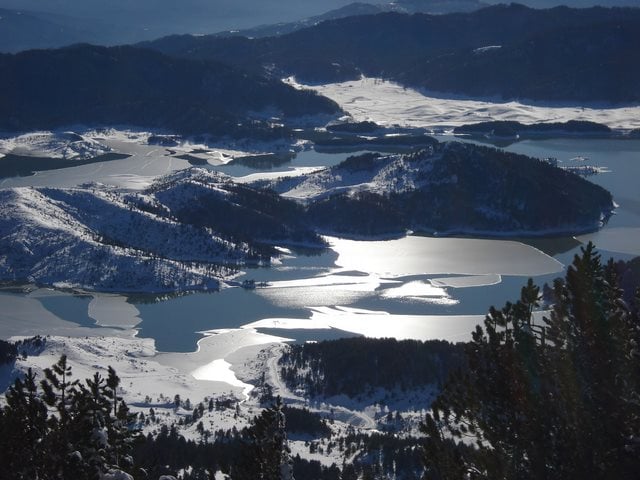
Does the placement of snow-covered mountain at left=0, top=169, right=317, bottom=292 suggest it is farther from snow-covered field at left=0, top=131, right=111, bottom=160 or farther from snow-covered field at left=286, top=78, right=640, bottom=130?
snow-covered field at left=286, top=78, right=640, bottom=130

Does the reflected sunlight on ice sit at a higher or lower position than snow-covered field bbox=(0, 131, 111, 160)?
lower

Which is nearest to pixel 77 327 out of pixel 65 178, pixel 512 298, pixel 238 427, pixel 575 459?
pixel 238 427

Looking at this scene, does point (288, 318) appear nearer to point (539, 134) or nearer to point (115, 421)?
point (115, 421)

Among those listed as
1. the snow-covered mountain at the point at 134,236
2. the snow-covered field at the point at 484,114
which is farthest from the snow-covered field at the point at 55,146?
the snow-covered field at the point at 484,114

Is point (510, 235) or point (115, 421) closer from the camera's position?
point (115, 421)

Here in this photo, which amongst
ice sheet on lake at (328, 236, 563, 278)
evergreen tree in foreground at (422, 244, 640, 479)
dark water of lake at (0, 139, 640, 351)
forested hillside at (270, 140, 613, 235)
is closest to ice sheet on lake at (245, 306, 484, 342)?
dark water of lake at (0, 139, 640, 351)

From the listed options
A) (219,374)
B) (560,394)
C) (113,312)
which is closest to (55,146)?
(113,312)

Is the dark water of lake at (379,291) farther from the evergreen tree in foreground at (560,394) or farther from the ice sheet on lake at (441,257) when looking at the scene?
the evergreen tree in foreground at (560,394)

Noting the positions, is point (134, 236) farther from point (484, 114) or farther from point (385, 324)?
point (484, 114)
